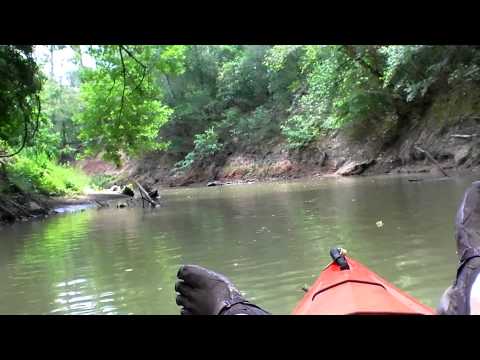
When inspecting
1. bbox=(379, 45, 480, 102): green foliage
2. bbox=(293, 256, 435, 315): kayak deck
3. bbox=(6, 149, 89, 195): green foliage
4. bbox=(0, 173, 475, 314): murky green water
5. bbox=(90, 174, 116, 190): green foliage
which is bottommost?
bbox=(0, 173, 475, 314): murky green water

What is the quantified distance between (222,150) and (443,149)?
49.4ft

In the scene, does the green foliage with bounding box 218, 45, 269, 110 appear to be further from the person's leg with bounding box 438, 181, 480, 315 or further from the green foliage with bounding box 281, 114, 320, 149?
the person's leg with bounding box 438, 181, 480, 315

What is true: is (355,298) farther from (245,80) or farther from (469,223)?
(245,80)

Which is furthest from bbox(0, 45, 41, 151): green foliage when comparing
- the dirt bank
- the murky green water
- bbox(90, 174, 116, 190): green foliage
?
bbox(90, 174, 116, 190): green foliage

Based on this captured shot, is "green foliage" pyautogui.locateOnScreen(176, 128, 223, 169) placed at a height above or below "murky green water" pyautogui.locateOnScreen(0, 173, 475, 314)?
above

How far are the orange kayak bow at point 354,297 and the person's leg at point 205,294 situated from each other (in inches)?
14.8

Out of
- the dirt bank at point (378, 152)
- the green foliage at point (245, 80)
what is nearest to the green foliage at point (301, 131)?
the dirt bank at point (378, 152)

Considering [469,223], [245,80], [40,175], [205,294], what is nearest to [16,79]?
[205,294]

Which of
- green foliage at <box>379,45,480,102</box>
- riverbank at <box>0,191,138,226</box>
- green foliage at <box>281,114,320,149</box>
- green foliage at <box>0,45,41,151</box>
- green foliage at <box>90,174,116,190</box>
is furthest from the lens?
green foliage at <box>281,114,320,149</box>

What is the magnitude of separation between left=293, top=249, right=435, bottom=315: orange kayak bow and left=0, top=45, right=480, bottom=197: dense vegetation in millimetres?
1628

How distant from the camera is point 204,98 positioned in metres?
30.9

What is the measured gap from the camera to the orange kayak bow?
2082 mm
